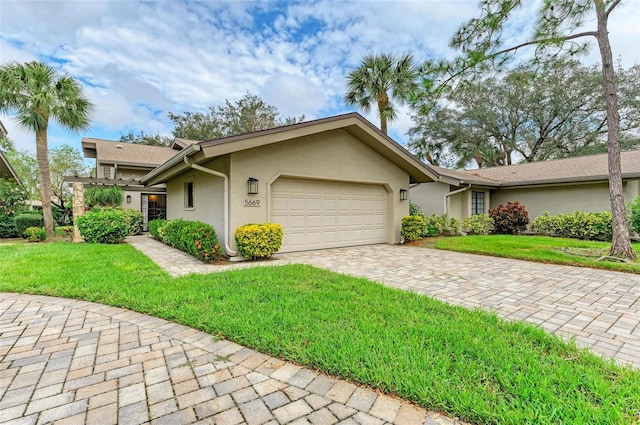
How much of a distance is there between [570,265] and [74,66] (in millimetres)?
18383

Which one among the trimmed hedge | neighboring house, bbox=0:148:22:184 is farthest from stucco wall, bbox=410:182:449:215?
neighboring house, bbox=0:148:22:184

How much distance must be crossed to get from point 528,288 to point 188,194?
10.0 metres

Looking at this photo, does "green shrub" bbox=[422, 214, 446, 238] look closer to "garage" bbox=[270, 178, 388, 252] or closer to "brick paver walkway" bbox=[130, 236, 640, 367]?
"garage" bbox=[270, 178, 388, 252]

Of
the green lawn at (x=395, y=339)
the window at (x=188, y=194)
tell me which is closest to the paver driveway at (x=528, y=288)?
the green lawn at (x=395, y=339)

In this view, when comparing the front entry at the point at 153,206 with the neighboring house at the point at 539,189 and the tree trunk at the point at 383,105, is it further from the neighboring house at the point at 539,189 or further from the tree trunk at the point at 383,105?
the neighboring house at the point at 539,189

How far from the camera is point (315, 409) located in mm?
1964

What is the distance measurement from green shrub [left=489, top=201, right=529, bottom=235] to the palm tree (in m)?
6.64

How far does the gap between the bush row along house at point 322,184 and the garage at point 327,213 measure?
30mm

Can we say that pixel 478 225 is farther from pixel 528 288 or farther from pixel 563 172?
pixel 528 288

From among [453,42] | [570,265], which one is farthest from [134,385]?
[453,42]

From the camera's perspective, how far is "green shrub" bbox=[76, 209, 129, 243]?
32.0ft

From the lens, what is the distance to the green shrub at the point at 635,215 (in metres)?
9.89

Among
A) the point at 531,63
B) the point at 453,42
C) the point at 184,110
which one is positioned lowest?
the point at 531,63

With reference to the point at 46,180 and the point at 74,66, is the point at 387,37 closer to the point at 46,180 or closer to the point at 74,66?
the point at 74,66
